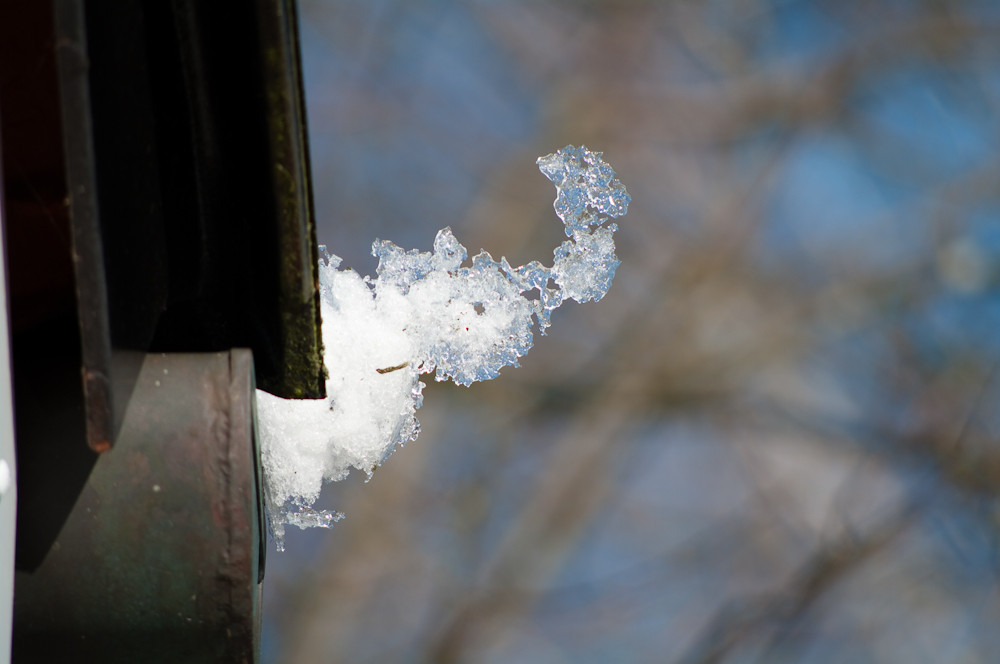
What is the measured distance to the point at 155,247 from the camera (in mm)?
786

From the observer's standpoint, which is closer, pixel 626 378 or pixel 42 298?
pixel 42 298

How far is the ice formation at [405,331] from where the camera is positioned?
43.0 inches

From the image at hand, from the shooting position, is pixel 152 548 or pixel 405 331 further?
pixel 405 331

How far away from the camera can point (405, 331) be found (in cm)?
115

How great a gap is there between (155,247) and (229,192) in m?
0.09

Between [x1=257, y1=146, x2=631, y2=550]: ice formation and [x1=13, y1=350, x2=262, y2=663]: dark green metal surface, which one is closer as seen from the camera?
[x1=13, y1=350, x2=262, y2=663]: dark green metal surface

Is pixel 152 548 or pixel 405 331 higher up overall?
pixel 405 331

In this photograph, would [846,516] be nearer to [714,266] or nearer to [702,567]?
[702,567]

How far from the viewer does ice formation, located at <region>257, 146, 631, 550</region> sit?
1092mm

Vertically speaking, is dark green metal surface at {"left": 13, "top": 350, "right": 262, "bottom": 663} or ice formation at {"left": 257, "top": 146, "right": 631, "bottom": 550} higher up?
ice formation at {"left": 257, "top": 146, "right": 631, "bottom": 550}

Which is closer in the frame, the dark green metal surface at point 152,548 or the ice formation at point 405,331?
the dark green metal surface at point 152,548

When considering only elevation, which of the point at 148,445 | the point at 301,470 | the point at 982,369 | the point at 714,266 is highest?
the point at 714,266

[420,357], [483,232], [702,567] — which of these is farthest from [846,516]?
[420,357]

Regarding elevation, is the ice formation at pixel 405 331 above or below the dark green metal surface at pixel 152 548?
above
